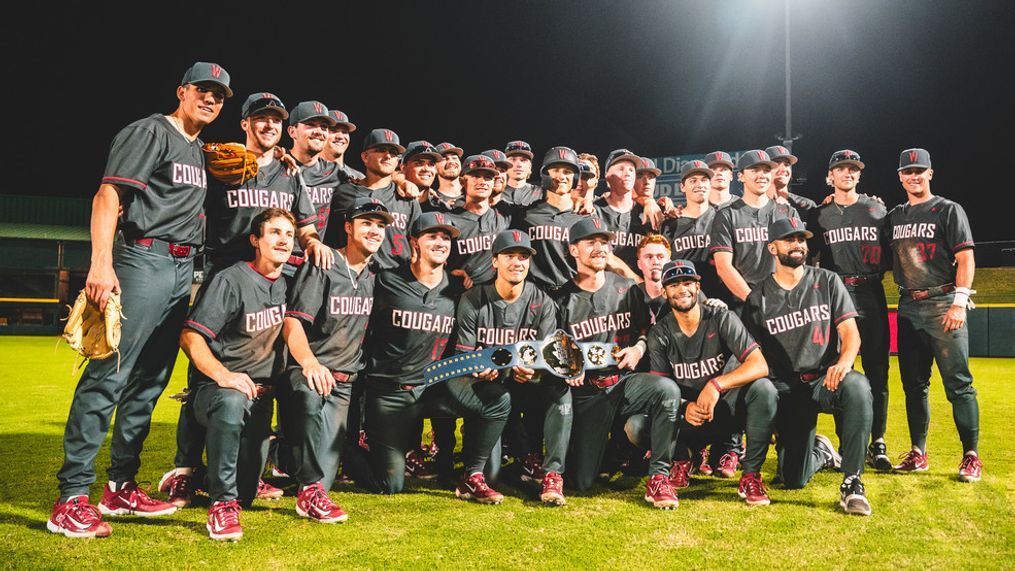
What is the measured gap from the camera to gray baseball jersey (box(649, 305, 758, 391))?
14.9 ft

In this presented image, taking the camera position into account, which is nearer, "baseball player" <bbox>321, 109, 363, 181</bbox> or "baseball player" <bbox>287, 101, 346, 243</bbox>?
"baseball player" <bbox>287, 101, 346, 243</bbox>

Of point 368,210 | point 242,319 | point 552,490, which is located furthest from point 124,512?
point 552,490

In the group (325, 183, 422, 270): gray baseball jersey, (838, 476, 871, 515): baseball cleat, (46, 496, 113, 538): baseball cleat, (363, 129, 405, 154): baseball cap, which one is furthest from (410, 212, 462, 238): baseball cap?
(838, 476, 871, 515): baseball cleat

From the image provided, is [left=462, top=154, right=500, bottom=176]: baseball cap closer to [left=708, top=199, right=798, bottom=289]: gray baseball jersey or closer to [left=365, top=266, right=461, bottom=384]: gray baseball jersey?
[left=365, top=266, right=461, bottom=384]: gray baseball jersey

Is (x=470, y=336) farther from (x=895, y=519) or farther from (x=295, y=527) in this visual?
(x=895, y=519)

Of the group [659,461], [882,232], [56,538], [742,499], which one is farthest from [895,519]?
[56,538]

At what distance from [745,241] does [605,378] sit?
1.88 m

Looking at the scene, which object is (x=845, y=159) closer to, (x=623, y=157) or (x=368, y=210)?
(x=623, y=157)

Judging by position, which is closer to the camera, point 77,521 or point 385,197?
point 77,521

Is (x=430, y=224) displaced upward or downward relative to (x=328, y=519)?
upward

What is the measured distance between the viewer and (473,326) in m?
4.61

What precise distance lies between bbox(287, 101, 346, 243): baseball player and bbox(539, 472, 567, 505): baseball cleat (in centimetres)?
251

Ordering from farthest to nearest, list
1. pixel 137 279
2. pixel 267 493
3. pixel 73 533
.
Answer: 1. pixel 267 493
2. pixel 137 279
3. pixel 73 533

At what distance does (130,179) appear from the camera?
359cm
